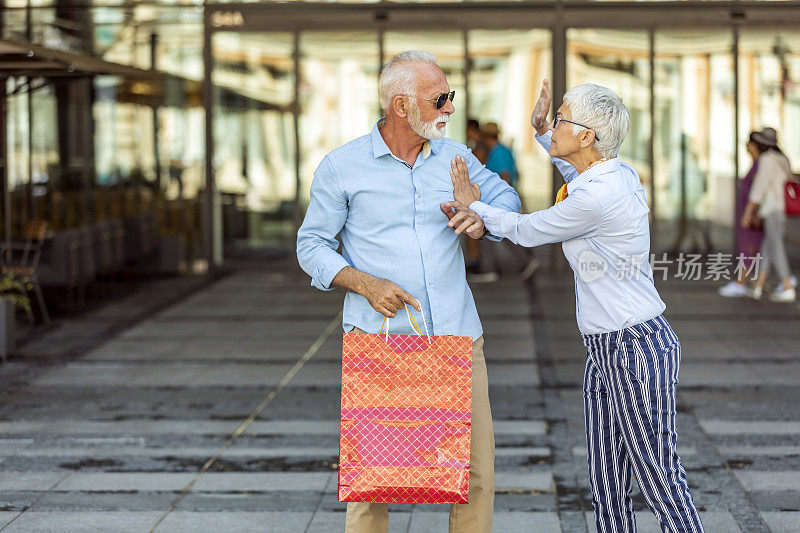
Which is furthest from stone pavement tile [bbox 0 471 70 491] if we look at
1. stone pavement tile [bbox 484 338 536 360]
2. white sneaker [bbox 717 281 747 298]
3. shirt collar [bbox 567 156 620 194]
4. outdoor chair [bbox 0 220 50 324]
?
white sneaker [bbox 717 281 747 298]

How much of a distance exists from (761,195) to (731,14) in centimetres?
427

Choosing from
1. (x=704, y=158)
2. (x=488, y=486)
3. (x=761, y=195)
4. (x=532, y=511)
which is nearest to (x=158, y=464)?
(x=532, y=511)

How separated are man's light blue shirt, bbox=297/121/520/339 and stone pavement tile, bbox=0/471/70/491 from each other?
8.60 ft

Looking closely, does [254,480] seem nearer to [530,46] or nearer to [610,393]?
[610,393]

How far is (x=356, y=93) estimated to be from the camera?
52.5 ft

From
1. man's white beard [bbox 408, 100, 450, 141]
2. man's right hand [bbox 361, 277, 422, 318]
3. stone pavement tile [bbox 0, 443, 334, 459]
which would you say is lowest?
stone pavement tile [bbox 0, 443, 334, 459]

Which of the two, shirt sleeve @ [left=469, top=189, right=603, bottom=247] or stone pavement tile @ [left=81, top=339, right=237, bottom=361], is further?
stone pavement tile @ [left=81, top=339, right=237, bottom=361]

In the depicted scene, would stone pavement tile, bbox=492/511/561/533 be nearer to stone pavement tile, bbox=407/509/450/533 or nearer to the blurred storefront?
stone pavement tile, bbox=407/509/450/533

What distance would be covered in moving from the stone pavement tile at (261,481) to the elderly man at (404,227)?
1976 millimetres

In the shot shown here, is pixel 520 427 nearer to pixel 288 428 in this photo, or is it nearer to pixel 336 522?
pixel 288 428

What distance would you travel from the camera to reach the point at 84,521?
16.9ft

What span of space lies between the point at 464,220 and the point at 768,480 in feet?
9.17

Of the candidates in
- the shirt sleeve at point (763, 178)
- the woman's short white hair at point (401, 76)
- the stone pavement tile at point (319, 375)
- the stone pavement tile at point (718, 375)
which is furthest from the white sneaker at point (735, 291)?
the woman's short white hair at point (401, 76)

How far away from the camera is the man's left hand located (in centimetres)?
365
